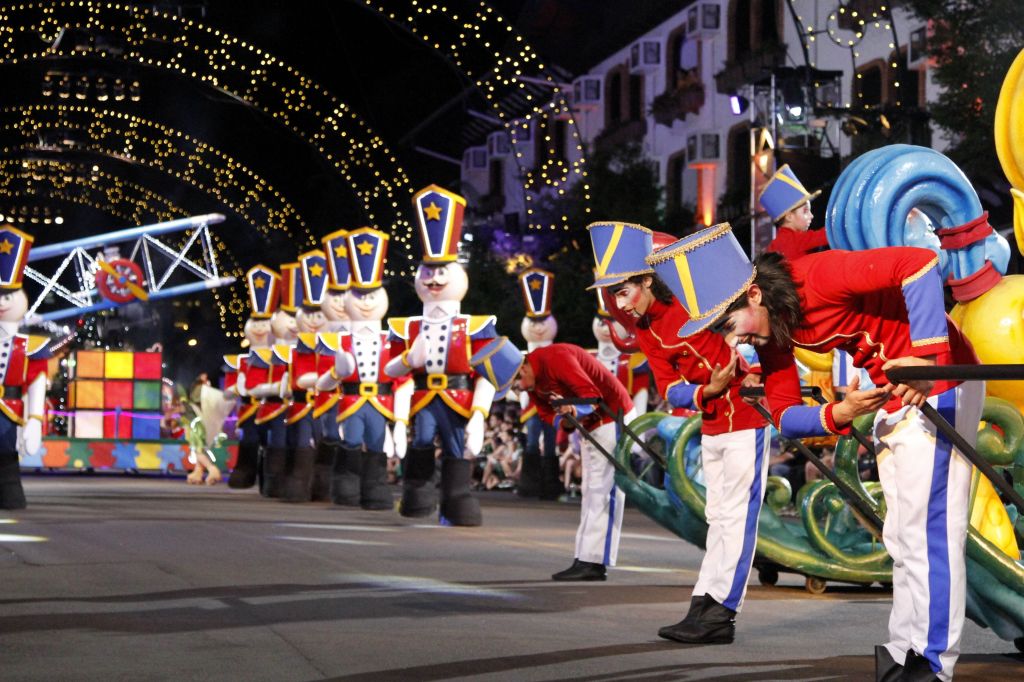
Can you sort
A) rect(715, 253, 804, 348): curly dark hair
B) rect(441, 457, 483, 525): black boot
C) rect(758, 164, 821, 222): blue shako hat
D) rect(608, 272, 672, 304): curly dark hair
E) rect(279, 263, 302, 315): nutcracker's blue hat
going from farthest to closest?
rect(279, 263, 302, 315): nutcracker's blue hat, rect(441, 457, 483, 525): black boot, rect(758, 164, 821, 222): blue shako hat, rect(608, 272, 672, 304): curly dark hair, rect(715, 253, 804, 348): curly dark hair

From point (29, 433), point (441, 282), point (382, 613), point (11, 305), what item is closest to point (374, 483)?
point (441, 282)

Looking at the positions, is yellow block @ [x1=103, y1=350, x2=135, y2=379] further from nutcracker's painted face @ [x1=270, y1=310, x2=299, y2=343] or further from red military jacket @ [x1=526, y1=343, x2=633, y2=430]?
red military jacket @ [x1=526, y1=343, x2=633, y2=430]

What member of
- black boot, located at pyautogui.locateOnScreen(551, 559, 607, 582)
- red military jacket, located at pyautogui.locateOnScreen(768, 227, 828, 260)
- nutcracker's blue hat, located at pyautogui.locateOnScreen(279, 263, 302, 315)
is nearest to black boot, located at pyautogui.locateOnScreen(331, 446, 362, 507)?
nutcracker's blue hat, located at pyautogui.locateOnScreen(279, 263, 302, 315)

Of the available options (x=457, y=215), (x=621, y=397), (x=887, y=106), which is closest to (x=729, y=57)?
(x=887, y=106)

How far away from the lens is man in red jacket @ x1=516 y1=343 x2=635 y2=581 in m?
10.0

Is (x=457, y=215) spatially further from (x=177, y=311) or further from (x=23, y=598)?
(x=177, y=311)

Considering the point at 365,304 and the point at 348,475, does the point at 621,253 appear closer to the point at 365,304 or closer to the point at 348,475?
the point at 365,304

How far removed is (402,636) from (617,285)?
1808mm

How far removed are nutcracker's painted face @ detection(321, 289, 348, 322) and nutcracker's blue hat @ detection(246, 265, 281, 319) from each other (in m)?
3.93

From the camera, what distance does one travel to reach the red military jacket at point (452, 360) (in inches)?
583

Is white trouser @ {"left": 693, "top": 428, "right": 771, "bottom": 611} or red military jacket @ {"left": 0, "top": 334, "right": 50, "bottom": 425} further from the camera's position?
red military jacket @ {"left": 0, "top": 334, "right": 50, "bottom": 425}

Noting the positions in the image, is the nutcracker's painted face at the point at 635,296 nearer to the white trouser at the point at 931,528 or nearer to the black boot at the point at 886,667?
the white trouser at the point at 931,528

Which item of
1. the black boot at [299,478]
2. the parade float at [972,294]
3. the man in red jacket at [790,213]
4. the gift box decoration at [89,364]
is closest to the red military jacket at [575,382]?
the man in red jacket at [790,213]

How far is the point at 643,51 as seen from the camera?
113 feet
